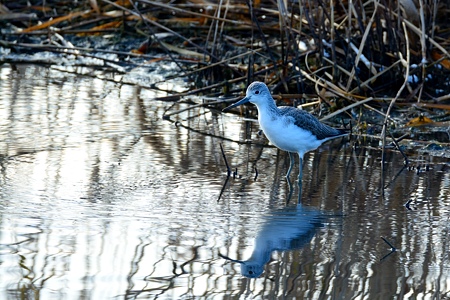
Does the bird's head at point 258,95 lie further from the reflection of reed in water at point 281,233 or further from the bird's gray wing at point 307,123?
the reflection of reed in water at point 281,233

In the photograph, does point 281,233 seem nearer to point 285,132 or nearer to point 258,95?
point 285,132

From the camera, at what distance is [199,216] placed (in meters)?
4.73

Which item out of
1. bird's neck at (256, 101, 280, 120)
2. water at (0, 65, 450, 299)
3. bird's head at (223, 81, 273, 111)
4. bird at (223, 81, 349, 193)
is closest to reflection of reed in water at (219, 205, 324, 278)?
water at (0, 65, 450, 299)

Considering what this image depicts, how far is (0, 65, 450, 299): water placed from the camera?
376cm

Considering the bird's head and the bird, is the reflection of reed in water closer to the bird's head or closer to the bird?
the bird

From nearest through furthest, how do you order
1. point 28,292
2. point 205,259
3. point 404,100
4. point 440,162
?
point 28,292, point 205,259, point 440,162, point 404,100

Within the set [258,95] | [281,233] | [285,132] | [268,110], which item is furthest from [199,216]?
[258,95]

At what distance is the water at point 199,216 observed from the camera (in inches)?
148

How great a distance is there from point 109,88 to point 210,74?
110 centimetres

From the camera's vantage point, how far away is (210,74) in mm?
8594

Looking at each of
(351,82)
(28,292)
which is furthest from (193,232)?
(351,82)

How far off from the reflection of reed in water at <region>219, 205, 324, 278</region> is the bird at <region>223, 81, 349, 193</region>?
0.76 m

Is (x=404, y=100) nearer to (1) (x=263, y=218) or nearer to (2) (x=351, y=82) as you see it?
(2) (x=351, y=82)

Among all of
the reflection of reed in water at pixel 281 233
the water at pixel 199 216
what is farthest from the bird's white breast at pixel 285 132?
the reflection of reed in water at pixel 281 233
